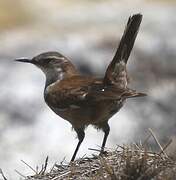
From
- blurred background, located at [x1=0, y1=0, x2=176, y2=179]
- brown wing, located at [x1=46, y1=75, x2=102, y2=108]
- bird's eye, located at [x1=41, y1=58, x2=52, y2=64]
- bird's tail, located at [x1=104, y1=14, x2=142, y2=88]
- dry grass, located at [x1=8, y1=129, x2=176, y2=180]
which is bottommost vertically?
blurred background, located at [x1=0, y1=0, x2=176, y2=179]

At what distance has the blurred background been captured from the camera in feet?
45.2

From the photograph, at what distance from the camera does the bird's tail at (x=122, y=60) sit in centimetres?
862

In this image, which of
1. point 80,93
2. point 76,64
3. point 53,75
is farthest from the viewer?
point 76,64

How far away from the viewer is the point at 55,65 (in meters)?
9.41

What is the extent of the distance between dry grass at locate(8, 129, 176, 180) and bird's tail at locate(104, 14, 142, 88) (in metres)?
0.99

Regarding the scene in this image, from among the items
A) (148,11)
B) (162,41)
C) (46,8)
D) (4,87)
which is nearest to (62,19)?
(46,8)

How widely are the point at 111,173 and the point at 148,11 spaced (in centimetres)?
1175

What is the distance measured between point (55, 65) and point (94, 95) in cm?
108

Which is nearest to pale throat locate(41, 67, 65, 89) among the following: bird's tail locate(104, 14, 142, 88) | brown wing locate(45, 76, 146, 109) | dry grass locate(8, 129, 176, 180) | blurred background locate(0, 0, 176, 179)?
brown wing locate(45, 76, 146, 109)

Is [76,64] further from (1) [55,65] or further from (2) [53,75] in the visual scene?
(2) [53,75]

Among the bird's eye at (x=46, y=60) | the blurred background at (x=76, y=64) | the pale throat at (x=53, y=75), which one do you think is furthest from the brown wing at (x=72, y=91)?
the blurred background at (x=76, y=64)

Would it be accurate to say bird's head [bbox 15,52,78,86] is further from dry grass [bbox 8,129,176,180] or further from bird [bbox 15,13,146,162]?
dry grass [bbox 8,129,176,180]

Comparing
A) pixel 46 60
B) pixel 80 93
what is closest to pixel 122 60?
pixel 80 93

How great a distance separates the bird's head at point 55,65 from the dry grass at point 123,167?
1.66 metres
